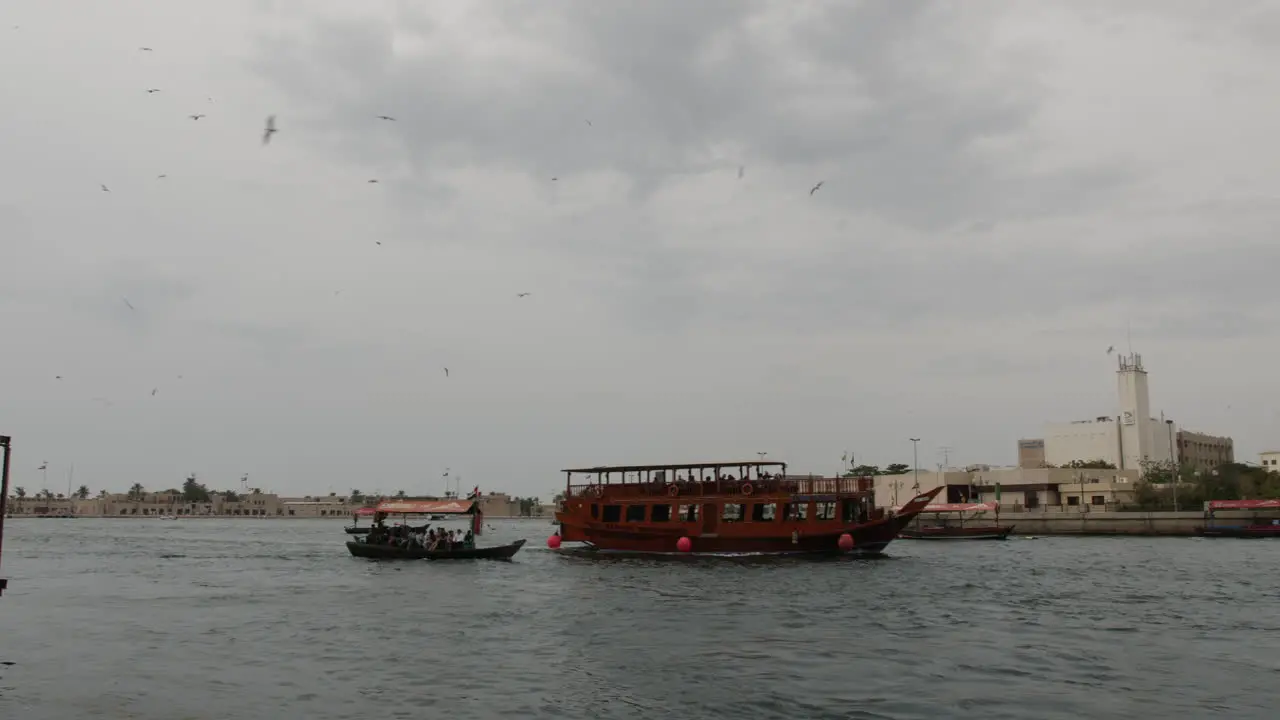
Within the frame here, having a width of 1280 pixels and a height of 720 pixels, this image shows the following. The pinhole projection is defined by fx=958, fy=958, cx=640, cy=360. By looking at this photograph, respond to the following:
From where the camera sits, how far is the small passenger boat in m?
46.9

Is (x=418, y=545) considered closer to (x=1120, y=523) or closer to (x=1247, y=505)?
(x=1120, y=523)

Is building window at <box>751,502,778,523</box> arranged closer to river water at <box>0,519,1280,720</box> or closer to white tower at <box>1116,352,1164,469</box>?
river water at <box>0,519,1280,720</box>

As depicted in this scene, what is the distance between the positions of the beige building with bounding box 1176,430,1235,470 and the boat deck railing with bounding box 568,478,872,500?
300ft

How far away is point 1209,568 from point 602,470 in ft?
96.0


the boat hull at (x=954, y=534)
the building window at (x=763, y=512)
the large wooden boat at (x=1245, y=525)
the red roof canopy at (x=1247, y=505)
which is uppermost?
the building window at (x=763, y=512)

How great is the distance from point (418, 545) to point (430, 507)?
278 cm

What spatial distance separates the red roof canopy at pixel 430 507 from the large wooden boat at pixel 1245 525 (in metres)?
57.7

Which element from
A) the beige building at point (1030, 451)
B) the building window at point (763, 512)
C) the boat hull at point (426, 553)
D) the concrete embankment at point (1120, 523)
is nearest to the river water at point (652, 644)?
the boat hull at point (426, 553)

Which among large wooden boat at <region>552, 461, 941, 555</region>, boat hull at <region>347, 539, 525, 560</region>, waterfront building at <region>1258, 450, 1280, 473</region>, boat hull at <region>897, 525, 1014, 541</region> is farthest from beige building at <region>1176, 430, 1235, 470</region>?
boat hull at <region>347, 539, 525, 560</region>

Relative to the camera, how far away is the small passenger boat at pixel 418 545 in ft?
154

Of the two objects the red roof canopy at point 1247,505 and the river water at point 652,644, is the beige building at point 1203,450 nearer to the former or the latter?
the red roof canopy at point 1247,505

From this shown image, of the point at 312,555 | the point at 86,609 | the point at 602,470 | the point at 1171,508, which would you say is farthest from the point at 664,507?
the point at 1171,508

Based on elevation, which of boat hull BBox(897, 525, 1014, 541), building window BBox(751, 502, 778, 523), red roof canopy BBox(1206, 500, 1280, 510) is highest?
building window BBox(751, 502, 778, 523)

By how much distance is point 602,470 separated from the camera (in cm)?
5244
